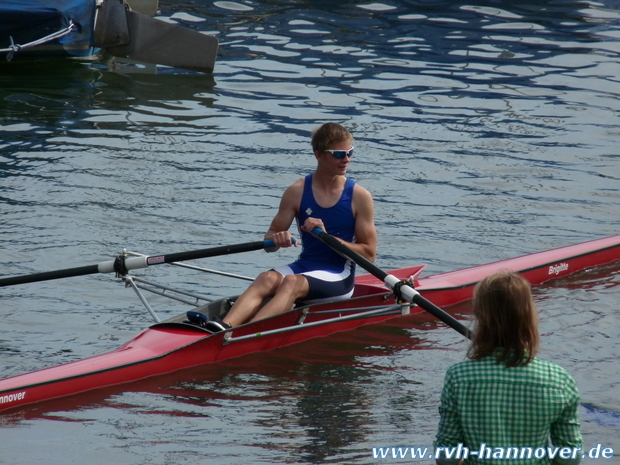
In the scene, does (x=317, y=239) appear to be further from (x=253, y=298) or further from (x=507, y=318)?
(x=507, y=318)

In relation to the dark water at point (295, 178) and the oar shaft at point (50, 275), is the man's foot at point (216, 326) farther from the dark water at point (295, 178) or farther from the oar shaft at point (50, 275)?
the oar shaft at point (50, 275)

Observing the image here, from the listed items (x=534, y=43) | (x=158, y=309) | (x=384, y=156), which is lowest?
(x=158, y=309)

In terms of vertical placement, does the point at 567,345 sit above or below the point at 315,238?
below

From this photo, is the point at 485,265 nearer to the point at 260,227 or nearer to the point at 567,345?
the point at 567,345

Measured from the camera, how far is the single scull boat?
5117mm

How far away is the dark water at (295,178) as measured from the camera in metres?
5.04

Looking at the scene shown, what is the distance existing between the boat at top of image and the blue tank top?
9359mm

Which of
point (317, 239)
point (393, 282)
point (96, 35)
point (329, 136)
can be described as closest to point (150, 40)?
point (96, 35)

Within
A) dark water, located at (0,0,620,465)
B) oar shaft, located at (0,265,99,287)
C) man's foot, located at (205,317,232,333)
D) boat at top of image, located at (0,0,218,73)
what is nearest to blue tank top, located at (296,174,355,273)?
dark water, located at (0,0,620,465)

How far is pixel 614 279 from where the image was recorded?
794 cm

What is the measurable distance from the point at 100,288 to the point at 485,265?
11.9 feet

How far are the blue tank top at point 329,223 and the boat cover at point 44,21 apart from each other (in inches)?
376

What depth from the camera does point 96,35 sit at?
1561 centimetres

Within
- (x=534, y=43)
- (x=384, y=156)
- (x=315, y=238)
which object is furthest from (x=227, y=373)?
(x=534, y=43)
